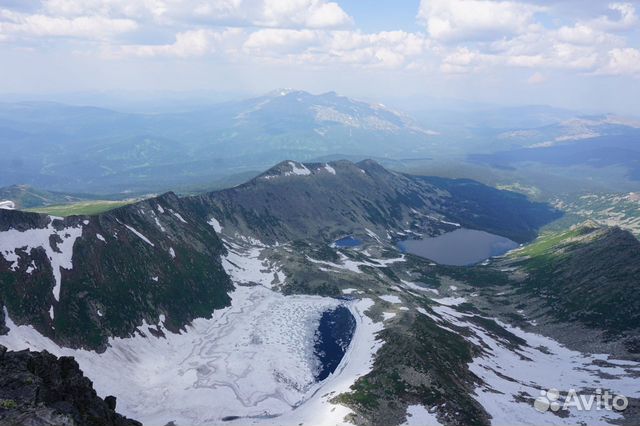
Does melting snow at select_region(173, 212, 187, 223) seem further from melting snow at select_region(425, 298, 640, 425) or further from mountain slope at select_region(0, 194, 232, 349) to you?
melting snow at select_region(425, 298, 640, 425)

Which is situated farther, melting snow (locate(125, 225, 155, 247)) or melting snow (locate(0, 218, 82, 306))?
melting snow (locate(125, 225, 155, 247))

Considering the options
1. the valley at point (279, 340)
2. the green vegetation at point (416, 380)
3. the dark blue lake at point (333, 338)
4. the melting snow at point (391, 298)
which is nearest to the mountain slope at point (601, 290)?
the valley at point (279, 340)

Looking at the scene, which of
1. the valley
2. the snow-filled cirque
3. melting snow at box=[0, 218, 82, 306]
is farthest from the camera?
melting snow at box=[0, 218, 82, 306]

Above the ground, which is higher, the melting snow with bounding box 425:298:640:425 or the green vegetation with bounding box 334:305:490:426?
the green vegetation with bounding box 334:305:490:426

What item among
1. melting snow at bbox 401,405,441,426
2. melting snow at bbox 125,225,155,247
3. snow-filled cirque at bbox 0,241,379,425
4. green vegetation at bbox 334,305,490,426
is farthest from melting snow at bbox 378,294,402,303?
melting snow at bbox 125,225,155,247

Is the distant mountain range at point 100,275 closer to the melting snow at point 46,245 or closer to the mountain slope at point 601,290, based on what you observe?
the melting snow at point 46,245

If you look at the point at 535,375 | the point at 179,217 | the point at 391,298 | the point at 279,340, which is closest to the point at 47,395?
the point at 279,340

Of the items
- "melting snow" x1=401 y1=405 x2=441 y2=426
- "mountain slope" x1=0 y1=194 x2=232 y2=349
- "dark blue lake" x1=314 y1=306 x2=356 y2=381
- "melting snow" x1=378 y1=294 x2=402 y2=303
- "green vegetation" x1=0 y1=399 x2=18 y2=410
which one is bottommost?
"dark blue lake" x1=314 y1=306 x2=356 y2=381
